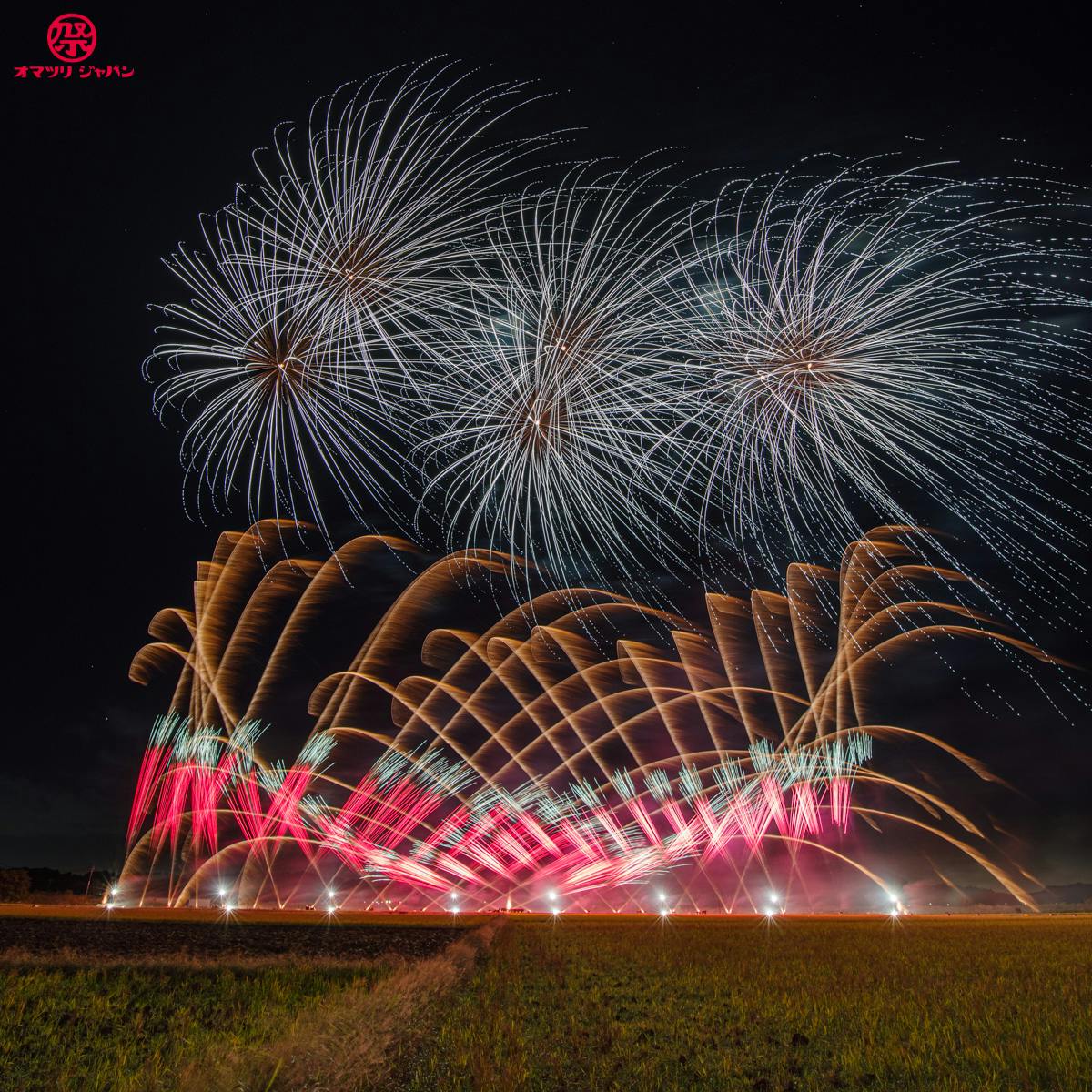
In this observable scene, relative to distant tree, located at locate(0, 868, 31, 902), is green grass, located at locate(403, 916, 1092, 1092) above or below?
above

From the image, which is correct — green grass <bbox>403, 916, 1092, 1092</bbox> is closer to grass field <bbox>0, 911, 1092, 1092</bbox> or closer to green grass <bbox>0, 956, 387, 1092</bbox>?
grass field <bbox>0, 911, 1092, 1092</bbox>

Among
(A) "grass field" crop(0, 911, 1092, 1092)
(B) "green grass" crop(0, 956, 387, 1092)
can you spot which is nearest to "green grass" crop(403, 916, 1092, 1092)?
(A) "grass field" crop(0, 911, 1092, 1092)

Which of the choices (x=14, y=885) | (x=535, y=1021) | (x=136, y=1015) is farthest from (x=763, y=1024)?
(x=14, y=885)

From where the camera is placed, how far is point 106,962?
21.5m

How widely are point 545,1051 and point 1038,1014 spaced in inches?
363

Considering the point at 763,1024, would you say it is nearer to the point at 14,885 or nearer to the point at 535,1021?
the point at 535,1021

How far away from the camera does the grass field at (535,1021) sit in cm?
995

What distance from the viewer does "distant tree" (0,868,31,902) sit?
3413 inches

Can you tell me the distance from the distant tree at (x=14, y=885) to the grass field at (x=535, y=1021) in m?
73.7

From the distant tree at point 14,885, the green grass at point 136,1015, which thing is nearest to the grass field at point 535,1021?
the green grass at point 136,1015

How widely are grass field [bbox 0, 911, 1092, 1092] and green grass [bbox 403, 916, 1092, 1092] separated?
60 millimetres

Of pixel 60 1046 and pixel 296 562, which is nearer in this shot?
pixel 60 1046

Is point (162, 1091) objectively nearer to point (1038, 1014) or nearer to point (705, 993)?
point (705, 993)

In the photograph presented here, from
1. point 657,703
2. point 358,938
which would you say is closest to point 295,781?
point 358,938
